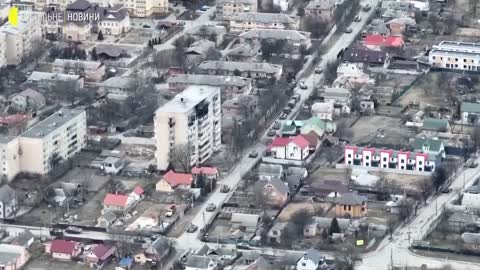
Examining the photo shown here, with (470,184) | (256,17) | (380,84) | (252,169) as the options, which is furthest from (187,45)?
(470,184)

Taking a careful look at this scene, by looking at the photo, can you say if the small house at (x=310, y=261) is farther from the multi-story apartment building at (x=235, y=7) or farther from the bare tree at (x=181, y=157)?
the multi-story apartment building at (x=235, y=7)

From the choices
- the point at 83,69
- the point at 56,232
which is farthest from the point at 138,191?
the point at 83,69

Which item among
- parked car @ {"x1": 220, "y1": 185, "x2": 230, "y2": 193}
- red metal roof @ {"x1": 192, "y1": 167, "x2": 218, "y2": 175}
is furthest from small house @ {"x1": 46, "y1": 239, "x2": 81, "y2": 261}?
red metal roof @ {"x1": 192, "y1": 167, "x2": 218, "y2": 175}

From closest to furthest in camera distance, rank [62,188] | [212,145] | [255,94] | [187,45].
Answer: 1. [62,188]
2. [212,145]
3. [255,94]
4. [187,45]

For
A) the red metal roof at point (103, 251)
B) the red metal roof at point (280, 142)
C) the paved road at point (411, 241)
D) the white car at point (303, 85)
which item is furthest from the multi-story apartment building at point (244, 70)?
the red metal roof at point (103, 251)

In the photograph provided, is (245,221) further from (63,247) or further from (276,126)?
(276,126)

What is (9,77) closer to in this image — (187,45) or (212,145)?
(187,45)
